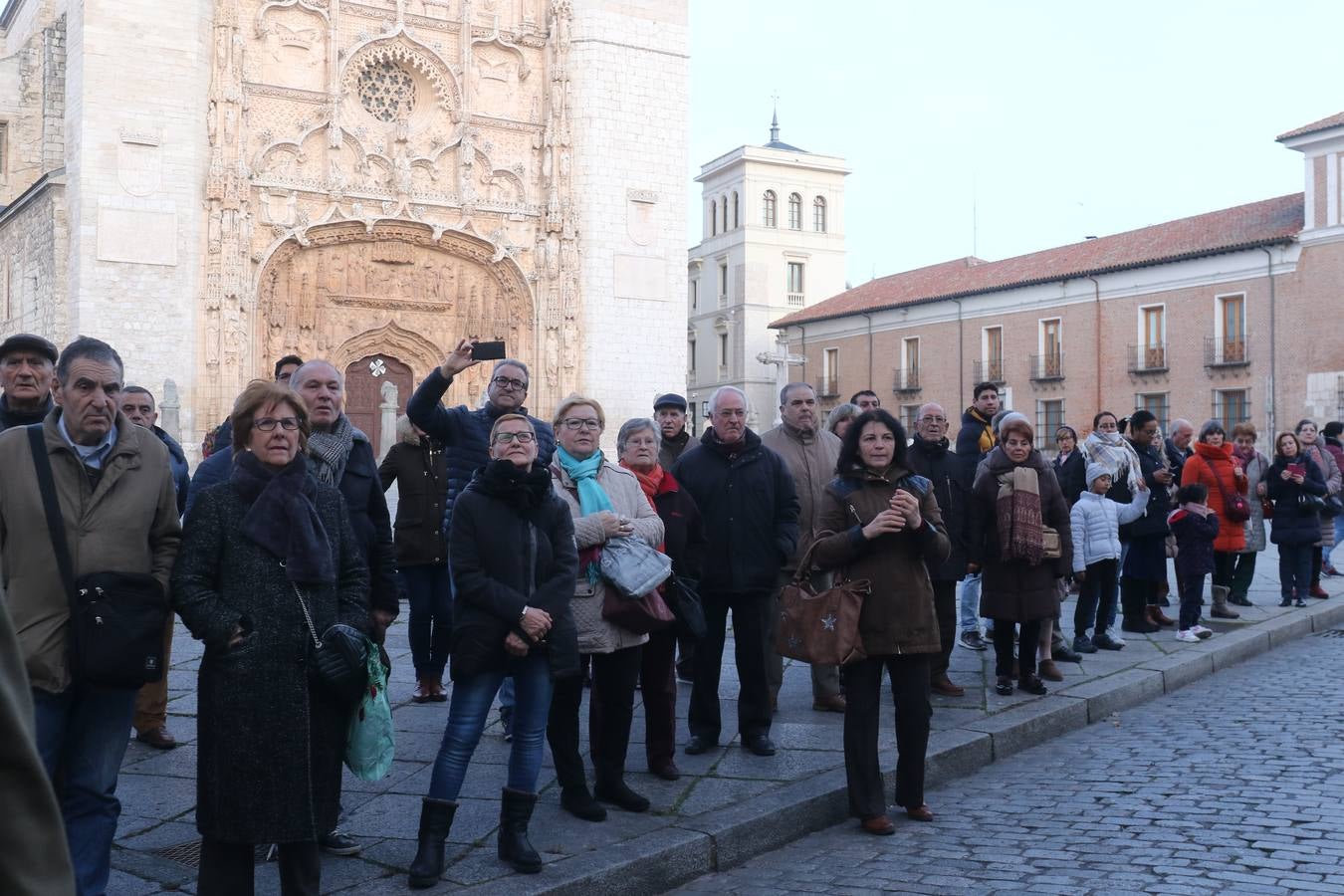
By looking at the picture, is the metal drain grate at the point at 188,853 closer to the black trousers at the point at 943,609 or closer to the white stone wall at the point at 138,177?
the black trousers at the point at 943,609

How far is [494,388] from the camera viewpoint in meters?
5.91

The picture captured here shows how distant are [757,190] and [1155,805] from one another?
5018 centimetres

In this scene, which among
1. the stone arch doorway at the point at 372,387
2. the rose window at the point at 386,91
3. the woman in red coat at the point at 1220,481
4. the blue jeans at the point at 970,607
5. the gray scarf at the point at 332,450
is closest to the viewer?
the gray scarf at the point at 332,450

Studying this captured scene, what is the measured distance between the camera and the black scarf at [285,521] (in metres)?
3.60

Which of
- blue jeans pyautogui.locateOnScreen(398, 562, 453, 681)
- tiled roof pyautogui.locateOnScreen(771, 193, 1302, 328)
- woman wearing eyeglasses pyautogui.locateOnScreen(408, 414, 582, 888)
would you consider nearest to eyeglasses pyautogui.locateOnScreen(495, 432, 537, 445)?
woman wearing eyeglasses pyautogui.locateOnScreen(408, 414, 582, 888)

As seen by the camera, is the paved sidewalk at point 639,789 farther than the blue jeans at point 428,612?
No

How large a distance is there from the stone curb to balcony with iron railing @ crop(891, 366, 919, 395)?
3523 centimetres

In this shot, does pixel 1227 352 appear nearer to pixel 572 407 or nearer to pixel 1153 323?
pixel 1153 323

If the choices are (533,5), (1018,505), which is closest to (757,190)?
(533,5)

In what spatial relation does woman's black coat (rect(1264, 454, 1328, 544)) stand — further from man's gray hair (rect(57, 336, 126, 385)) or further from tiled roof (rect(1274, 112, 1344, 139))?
tiled roof (rect(1274, 112, 1344, 139))

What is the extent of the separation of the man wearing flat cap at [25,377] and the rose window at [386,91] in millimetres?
23164

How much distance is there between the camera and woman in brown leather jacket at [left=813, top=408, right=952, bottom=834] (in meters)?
Answer: 4.99

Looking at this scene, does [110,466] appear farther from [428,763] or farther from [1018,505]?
[1018,505]

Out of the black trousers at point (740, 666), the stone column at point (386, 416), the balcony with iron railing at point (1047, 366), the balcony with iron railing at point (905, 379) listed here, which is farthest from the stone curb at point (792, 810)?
the balcony with iron railing at point (905, 379)
